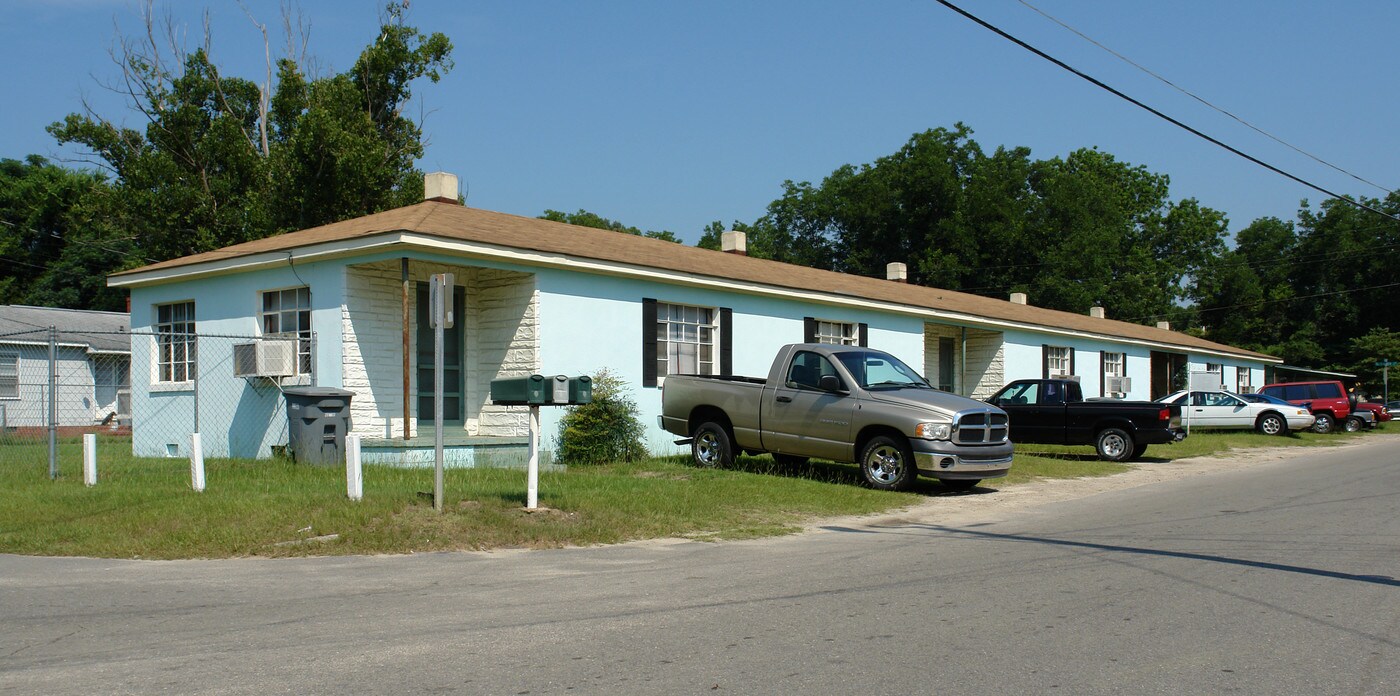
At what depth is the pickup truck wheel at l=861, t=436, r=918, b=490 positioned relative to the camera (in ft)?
46.6

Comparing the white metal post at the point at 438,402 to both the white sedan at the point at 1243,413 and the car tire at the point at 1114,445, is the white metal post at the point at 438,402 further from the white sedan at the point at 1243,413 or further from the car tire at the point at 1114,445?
the white sedan at the point at 1243,413

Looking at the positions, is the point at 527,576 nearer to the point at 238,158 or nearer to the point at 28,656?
the point at 28,656

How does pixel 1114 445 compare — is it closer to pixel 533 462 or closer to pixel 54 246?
pixel 533 462

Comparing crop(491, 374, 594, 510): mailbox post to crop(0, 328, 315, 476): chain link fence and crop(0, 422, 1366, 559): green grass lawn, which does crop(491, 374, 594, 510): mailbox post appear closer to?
crop(0, 422, 1366, 559): green grass lawn

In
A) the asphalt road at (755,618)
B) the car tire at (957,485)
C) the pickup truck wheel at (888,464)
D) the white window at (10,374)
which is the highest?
the white window at (10,374)

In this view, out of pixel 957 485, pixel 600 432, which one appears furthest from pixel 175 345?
pixel 957 485

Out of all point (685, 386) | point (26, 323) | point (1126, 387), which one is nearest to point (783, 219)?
point (1126, 387)

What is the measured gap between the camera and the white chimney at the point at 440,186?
1995 cm

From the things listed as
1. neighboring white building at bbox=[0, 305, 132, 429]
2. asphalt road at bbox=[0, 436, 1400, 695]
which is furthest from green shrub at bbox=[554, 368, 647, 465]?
neighboring white building at bbox=[0, 305, 132, 429]

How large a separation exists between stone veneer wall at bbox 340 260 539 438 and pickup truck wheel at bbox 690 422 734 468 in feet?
8.72

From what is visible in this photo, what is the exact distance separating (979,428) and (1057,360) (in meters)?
19.0

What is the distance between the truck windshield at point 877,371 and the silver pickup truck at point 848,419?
0.06 feet

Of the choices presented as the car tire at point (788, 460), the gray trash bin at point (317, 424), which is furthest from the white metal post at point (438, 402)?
the car tire at point (788, 460)

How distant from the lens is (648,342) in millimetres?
18109
